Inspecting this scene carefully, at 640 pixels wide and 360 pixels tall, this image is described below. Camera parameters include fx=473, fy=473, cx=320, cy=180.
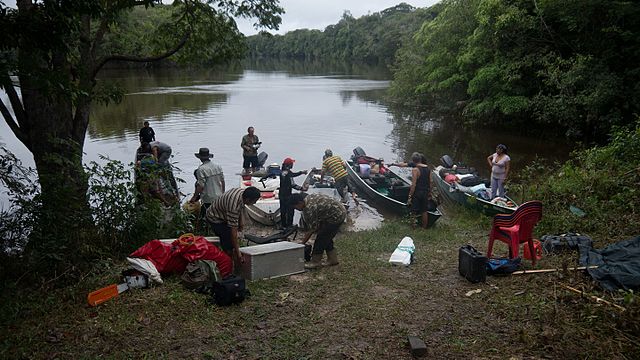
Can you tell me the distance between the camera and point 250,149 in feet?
51.8

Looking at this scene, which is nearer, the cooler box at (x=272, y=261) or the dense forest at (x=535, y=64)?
the cooler box at (x=272, y=261)

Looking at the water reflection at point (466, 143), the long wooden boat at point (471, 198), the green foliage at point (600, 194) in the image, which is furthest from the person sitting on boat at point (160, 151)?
the water reflection at point (466, 143)

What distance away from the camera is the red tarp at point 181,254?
6551 mm

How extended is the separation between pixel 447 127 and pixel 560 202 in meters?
20.2

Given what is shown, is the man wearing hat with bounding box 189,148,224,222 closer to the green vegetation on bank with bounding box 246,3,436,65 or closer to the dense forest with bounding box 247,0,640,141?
the dense forest with bounding box 247,0,640,141

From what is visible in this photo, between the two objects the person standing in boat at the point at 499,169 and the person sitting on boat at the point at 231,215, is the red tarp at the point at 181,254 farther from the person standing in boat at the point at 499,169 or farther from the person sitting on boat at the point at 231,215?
the person standing in boat at the point at 499,169

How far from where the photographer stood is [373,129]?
27.0 metres

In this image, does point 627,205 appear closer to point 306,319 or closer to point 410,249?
point 410,249

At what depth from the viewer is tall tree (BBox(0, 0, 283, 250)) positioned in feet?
14.4

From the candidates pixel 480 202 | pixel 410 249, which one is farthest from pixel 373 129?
pixel 410 249

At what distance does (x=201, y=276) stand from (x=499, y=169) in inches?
317

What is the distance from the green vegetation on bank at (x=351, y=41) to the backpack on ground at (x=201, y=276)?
70.4 m

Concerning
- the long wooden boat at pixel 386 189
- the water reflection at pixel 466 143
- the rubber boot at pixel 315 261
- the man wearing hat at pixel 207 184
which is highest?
the man wearing hat at pixel 207 184

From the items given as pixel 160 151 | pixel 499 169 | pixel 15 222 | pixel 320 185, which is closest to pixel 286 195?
pixel 320 185
